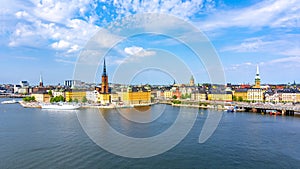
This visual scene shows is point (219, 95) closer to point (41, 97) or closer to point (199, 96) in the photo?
point (199, 96)

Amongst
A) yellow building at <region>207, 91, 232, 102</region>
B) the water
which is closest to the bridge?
yellow building at <region>207, 91, 232, 102</region>

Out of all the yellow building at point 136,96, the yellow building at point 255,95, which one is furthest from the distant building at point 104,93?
the yellow building at point 255,95

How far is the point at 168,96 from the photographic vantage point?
→ 40.7 m

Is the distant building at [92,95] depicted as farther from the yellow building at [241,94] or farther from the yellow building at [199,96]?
the yellow building at [241,94]

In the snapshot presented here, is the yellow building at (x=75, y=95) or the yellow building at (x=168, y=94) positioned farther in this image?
the yellow building at (x=168, y=94)

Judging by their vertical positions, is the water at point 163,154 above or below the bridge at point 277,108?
below

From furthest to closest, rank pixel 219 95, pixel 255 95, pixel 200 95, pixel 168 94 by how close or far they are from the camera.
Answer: pixel 168 94, pixel 200 95, pixel 219 95, pixel 255 95

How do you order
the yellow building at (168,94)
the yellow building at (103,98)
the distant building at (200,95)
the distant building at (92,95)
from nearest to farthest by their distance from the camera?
the yellow building at (103,98)
the distant building at (92,95)
the distant building at (200,95)
the yellow building at (168,94)

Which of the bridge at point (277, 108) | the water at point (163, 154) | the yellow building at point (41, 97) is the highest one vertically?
the yellow building at point (41, 97)

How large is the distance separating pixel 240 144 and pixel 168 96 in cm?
3200

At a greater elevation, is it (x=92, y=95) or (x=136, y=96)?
(x=92, y=95)

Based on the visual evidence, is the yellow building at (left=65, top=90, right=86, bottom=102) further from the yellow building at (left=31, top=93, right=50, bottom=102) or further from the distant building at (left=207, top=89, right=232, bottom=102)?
the distant building at (left=207, top=89, right=232, bottom=102)

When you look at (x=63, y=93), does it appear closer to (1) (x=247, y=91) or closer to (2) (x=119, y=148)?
(1) (x=247, y=91)

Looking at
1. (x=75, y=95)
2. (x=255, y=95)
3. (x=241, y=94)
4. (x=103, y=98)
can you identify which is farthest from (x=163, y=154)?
(x=241, y=94)
